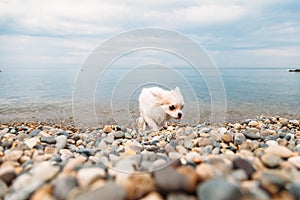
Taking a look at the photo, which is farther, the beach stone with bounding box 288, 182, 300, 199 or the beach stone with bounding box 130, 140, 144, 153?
the beach stone with bounding box 130, 140, 144, 153

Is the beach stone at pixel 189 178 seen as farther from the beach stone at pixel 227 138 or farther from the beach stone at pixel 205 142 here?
the beach stone at pixel 227 138

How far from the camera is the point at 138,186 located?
1.88 m

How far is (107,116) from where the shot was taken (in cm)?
815

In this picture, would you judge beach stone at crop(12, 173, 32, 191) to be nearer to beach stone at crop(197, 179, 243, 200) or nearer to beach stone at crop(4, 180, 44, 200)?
beach stone at crop(4, 180, 44, 200)

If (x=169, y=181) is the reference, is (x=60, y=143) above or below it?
below

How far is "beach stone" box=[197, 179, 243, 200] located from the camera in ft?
5.42

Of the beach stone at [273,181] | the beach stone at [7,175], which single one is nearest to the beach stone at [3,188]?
the beach stone at [7,175]

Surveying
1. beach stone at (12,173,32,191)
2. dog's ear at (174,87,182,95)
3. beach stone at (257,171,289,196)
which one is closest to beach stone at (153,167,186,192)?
beach stone at (257,171,289,196)

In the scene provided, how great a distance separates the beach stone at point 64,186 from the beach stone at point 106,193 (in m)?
0.12

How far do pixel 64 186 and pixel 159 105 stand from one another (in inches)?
135

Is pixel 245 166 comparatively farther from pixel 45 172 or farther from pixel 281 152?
pixel 45 172

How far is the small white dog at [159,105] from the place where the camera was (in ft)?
16.5

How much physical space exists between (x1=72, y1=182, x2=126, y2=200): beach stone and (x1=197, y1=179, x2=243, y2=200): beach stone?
19.0 inches

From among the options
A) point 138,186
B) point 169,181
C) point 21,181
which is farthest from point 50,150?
point 169,181
